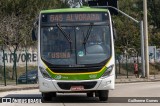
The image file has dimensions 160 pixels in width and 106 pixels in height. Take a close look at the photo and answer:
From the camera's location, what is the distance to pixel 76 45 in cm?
1648

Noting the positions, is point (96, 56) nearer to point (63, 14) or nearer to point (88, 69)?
point (88, 69)

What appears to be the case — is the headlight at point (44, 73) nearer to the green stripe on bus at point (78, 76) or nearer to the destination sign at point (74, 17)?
the green stripe on bus at point (78, 76)

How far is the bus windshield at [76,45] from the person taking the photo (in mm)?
16281

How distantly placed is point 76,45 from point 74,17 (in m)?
1.12

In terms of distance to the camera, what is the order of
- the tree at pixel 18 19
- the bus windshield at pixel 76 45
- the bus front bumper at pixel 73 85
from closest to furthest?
the bus front bumper at pixel 73 85 → the bus windshield at pixel 76 45 → the tree at pixel 18 19

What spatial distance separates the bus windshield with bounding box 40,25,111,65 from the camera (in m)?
16.3

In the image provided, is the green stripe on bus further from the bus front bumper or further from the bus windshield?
the bus windshield

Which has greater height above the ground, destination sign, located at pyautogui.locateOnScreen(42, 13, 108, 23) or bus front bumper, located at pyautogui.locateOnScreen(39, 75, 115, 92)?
destination sign, located at pyautogui.locateOnScreen(42, 13, 108, 23)

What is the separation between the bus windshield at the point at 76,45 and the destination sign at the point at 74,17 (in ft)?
0.90

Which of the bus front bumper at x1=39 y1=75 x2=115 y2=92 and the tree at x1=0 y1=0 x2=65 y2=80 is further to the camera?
the tree at x1=0 y1=0 x2=65 y2=80

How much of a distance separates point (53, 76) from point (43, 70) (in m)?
0.42

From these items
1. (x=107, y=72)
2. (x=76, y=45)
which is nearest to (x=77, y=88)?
(x=107, y=72)

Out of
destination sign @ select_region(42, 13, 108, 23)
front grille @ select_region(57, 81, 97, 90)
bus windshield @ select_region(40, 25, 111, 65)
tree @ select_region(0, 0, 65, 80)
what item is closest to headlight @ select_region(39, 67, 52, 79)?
bus windshield @ select_region(40, 25, 111, 65)

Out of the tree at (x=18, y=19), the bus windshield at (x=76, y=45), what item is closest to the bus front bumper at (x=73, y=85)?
the bus windshield at (x=76, y=45)
